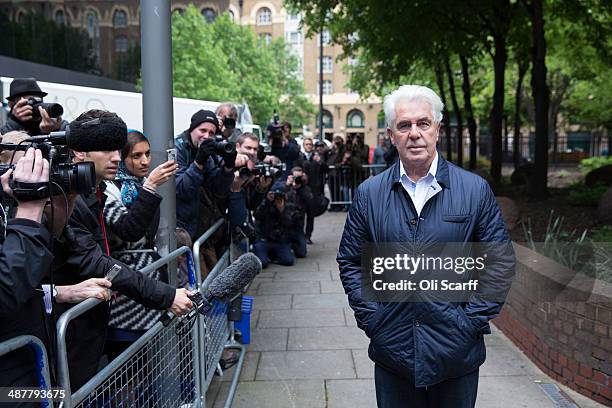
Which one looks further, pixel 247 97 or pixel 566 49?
pixel 247 97

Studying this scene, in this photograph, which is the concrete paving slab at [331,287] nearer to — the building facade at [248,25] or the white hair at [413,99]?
the white hair at [413,99]

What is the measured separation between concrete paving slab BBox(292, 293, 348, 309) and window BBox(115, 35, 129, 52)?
2045 centimetres

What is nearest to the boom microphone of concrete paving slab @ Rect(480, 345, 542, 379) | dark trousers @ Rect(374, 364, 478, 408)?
dark trousers @ Rect(374, 364, 478, 408)

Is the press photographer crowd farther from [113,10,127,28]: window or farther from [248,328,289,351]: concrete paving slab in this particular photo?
[113,10,127,28]: window

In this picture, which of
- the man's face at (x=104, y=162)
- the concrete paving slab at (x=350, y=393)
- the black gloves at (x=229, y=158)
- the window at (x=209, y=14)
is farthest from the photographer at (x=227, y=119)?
the window at (x=209, y=14)

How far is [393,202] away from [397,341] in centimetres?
62

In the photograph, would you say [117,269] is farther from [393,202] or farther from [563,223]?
[563,223]

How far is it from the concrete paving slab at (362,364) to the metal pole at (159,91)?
6.17 ft

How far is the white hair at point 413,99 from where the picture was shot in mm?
2730

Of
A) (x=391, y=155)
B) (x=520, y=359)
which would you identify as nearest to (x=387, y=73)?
(x=391, y=155)

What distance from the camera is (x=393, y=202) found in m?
2.78

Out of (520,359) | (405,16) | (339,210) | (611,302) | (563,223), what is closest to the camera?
(611,302)

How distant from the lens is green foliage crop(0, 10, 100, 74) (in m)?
18.1

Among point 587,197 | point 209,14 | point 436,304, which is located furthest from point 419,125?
point 209,14
